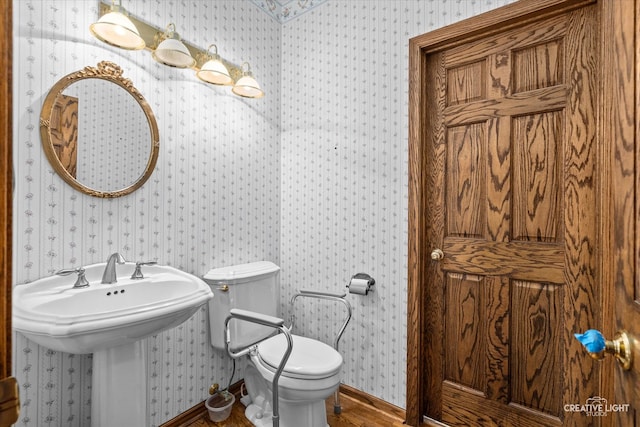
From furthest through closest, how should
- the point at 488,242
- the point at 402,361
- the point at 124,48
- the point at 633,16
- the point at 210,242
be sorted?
the point at 210,242
the point at 402,361
the point at 488,242
the point at 124,48
the point at 633,16

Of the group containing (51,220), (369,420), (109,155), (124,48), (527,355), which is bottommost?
(369,420)

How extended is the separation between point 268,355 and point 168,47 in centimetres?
158

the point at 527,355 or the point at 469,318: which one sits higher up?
the point at 469,318

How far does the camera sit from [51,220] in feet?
4.23

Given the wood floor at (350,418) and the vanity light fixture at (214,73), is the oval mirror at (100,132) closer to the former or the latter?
the vanity light fixture at (214,73)

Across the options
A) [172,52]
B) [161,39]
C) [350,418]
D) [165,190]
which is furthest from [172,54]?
[350,418]

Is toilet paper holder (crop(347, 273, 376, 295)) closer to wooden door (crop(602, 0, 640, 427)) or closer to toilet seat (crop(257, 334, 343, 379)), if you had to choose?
toilet seat (crop(257, 334, 343, 379))

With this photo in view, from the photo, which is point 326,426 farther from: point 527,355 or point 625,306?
point 625,306

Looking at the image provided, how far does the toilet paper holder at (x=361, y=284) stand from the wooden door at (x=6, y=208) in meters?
1.60

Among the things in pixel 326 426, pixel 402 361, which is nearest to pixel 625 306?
pixel 402 361

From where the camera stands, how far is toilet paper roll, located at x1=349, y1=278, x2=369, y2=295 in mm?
1850

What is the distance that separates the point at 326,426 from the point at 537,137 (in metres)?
1.77

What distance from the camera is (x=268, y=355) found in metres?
1.58

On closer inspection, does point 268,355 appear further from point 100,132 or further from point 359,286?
point 100,132
